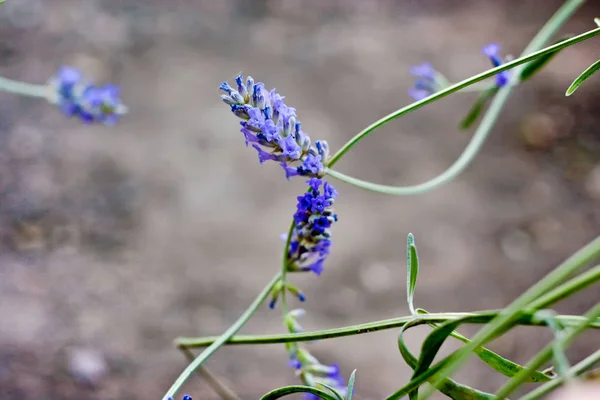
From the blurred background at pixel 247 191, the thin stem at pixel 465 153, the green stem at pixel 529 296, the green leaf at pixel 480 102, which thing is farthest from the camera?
the blurred background at pixel 247 191

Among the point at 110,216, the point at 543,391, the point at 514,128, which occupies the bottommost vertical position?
the point at 543,391

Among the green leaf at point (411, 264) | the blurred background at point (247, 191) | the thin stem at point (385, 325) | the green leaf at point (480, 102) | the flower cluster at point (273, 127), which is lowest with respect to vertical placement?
the thin stem at point (385, 325)

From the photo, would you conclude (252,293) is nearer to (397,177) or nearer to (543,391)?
(397,177)

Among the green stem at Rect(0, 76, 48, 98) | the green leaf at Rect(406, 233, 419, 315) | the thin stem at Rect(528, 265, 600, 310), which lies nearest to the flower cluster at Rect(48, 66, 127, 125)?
the green stem at Rect(0, 76, 48, 98)

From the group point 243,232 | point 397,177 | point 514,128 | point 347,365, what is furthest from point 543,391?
point 514,128

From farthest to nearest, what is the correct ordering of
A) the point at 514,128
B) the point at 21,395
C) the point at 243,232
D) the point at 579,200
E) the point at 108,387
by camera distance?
the point at 514,128 → the point at 579,200 → the point at 243,232 → the point at 108,387 → the point at 21,395

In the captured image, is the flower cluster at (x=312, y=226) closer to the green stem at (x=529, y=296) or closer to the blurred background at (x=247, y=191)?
the green stem at (x=529, y=296)

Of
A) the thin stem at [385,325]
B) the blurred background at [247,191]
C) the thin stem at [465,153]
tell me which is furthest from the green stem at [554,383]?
the blurred background at [247,191]
